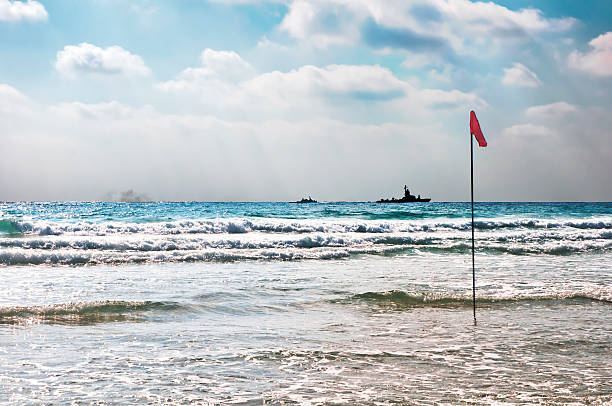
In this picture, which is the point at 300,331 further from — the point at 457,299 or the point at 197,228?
the point at 197,228

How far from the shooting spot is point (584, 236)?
26094 millimetres

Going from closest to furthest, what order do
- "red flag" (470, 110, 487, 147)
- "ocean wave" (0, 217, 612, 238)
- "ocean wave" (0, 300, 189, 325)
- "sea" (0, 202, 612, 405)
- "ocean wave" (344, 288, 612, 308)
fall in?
1. "sea" (0, 202, 612, 405)
2. "ocean wave" (0, 300, 189, 325)
3. "red flag" (470, 110, 487, 147)
4. "ocean wave" (344, 288, 612, 308)
5. "ocean wave" (0, 217, 612, 238)

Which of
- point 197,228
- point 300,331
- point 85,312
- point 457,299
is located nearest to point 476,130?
point 457,299

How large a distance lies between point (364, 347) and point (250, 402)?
223cm

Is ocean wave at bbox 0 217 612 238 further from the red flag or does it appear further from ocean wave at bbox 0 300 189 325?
the red flag

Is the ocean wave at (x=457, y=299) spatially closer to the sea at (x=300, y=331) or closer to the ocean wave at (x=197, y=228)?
the sea at (x=300, y=331)

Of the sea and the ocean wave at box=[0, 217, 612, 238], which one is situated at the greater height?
the ocean wave at box=[0, 217, 612, 238]

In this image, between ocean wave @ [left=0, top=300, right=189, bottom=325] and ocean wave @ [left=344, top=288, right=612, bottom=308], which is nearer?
ocean wave @ [left=0, top=300, right=189, bottom=325]

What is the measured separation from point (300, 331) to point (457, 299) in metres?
3.96

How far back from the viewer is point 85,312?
8.13 meters

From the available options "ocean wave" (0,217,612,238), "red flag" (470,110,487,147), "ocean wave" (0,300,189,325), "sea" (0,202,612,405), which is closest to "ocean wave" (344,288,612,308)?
"sea" (0,202,612,405)

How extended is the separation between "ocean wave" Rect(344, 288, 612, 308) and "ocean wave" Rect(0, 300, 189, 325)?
3.46 m

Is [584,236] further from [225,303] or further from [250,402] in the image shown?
[250,402]

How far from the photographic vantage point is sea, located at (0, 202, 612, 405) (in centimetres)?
469
